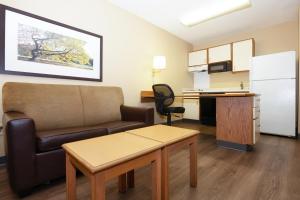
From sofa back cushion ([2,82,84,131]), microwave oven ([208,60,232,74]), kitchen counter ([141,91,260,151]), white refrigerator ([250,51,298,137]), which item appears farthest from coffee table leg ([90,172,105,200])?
microwave oven ([208,60,232,74])

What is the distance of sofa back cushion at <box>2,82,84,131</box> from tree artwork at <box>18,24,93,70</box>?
41 centimetres

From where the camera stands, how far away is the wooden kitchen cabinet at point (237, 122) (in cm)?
212

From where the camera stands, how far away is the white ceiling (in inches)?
108

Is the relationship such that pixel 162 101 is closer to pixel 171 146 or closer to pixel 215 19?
pixel 171 146

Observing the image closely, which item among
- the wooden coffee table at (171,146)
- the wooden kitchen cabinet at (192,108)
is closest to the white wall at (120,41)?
the wooden kitchen cabinet at (192,108)

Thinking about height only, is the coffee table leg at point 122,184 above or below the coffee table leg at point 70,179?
below

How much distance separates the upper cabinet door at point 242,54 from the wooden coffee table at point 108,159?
353 centimetres

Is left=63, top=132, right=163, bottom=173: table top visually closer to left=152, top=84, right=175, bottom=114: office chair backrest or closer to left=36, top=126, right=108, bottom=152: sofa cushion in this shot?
left=36, top=126, right=108, bottom=152: sofa cushion

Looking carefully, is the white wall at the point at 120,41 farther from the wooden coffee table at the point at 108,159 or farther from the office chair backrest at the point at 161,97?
the wooden coffee table at the point at 108,159

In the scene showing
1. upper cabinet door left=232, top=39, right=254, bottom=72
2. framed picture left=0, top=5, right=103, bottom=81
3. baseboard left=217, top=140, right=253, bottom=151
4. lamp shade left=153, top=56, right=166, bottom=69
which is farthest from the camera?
upper cabinet door left=232, top=39, right=254, bottom=72

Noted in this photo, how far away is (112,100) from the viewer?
2457mm

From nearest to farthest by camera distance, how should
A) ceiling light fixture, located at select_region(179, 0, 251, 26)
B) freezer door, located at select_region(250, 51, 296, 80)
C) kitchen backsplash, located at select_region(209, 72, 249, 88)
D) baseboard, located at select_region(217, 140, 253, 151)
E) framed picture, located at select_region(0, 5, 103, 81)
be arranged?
1. framed picture, located at select_region(0, 5, 103, 81)
2. baseboard, located at select_region(217, 140, 253, 151)
3. ceiling light fixture, located at select_region(179, 0, 251, 26)
4. freezer door, located at select_region(250, 51, 296, 80)
5. kitchen backsplash, located at select_region(209, 72, 249, 88)

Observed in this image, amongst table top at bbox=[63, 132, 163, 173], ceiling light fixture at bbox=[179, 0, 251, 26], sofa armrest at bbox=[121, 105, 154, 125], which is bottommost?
table top at bbox=[63, 132, 163, 173]

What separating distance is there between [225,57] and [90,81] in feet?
10.8
